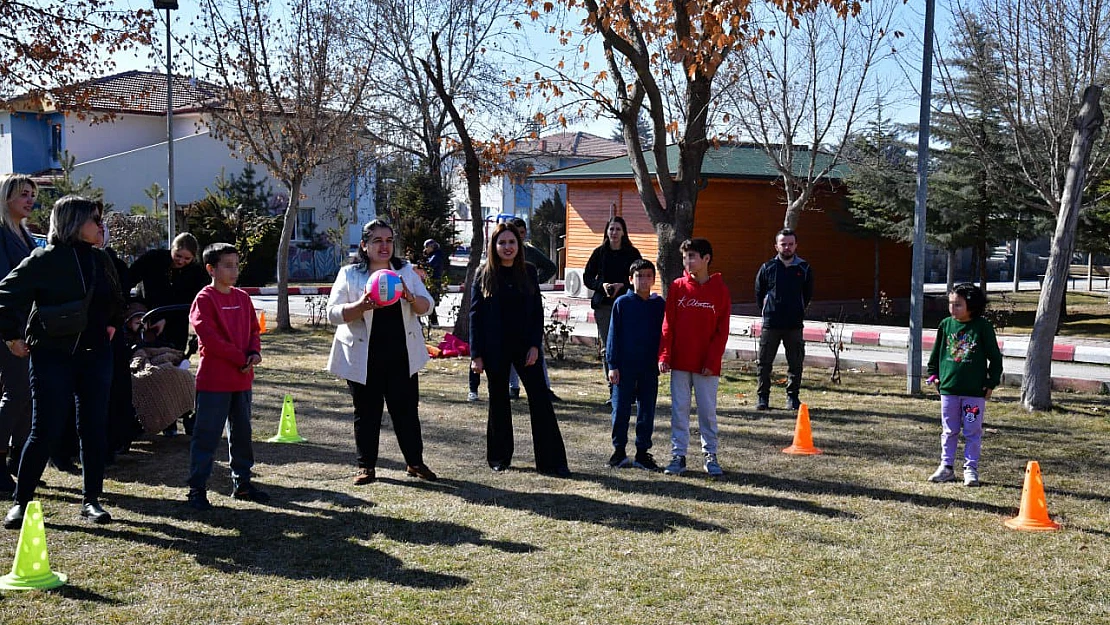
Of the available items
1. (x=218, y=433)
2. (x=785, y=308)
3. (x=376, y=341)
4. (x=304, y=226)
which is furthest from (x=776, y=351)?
(x=304, y=226)

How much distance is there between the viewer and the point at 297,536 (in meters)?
6.04

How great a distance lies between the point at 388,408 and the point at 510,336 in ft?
3.41

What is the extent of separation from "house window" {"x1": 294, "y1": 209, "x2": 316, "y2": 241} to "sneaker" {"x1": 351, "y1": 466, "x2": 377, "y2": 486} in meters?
35.6

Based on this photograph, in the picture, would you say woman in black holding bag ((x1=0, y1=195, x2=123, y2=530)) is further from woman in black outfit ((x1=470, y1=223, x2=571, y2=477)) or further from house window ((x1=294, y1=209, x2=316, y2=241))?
house window ((x1=294, y1=209, x2=316, y2=241))

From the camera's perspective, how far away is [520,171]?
39969 millimetres

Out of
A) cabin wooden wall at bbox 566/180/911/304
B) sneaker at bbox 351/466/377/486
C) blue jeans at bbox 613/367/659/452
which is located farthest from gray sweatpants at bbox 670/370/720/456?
cabin wooden wall at bbox 566/180/911/304

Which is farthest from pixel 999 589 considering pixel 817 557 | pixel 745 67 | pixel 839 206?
pixel 839 206

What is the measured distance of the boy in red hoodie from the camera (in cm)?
756

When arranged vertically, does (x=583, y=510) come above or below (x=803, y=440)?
below

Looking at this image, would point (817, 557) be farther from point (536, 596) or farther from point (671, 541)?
point (536, 596)

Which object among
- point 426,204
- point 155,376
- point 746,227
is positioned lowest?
point 155,376

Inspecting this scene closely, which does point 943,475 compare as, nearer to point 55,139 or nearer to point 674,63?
point 674,63

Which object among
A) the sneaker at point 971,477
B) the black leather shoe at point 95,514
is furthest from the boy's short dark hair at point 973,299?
the black leather shoe at point 95,514

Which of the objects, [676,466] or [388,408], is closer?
[388,408]
